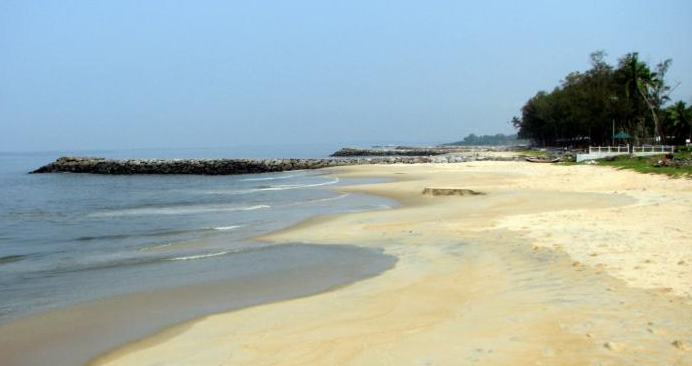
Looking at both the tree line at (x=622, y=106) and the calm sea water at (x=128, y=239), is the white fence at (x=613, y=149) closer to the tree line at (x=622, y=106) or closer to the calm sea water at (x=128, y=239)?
the tree line at (x=622, y=106)

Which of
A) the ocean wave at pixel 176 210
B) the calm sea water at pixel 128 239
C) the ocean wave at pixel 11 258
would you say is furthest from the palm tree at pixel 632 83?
the ocean wave at pixel 11 258

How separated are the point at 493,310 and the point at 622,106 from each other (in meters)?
65.6

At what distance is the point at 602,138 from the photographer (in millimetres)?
75562

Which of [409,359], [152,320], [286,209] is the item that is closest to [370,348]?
[409,359]

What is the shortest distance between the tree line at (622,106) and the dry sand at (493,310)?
178ft

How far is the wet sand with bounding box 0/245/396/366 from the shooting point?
755 cm

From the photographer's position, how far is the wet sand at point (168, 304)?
7547 mm

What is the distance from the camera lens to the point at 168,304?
9547mm

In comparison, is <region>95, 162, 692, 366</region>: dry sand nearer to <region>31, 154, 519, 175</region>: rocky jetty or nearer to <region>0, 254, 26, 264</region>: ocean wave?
<region>0, 254, 26, 264</region>: ocean wave

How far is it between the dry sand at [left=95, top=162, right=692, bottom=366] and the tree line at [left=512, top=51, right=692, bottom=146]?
54.3 metres

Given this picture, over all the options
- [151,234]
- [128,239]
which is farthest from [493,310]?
[151,234]

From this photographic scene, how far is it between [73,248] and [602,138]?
7221 cm

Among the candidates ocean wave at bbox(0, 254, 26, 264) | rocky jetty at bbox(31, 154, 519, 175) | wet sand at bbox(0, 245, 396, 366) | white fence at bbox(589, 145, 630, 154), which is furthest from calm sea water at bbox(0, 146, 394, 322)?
rocky jetty at bbox(31, 154, 519, 175)

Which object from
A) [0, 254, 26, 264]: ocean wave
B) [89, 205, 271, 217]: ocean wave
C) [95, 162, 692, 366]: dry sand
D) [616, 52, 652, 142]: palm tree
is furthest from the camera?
[616, 52, 652, 142]: palm tree
